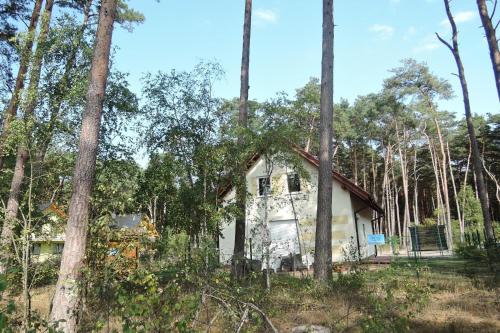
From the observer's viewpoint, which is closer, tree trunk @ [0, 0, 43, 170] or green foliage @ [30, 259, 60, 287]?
green foliage @ [30, 259, 60, 287]

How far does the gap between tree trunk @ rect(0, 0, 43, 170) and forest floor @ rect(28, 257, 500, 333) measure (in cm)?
462

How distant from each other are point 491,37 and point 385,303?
6647 mm

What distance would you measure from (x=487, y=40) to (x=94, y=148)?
28.0ft

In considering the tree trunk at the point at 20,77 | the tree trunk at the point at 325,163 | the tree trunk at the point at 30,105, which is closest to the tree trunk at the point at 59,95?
the tree trunk at the point at 30,105

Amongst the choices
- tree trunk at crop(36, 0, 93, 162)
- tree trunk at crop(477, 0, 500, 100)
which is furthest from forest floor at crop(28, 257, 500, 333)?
tree trunk at crop(477, 0, 500, 100)

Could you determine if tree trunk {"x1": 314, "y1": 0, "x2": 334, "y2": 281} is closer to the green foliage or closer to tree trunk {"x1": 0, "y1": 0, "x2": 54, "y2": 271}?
the green foliage

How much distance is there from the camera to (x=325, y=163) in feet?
28.0

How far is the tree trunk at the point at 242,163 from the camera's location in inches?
354

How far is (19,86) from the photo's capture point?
1167cm

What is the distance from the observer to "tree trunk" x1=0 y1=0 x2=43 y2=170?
1019cm

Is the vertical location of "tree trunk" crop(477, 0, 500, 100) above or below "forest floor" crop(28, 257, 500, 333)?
above

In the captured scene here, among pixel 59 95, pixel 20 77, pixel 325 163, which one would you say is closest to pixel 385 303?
pixel 325 163

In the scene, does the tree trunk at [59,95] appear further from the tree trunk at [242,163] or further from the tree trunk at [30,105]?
the tree trunk at [242,163]

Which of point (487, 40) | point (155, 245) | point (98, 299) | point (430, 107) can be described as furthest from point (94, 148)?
point (430, 107)
